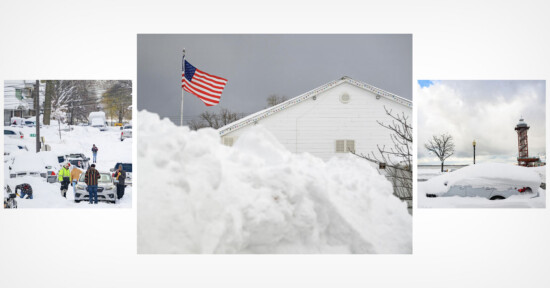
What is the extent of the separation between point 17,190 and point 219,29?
3257 mm

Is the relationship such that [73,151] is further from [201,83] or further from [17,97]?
[201,83]

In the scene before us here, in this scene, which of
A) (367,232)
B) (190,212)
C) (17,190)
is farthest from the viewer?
(17,190)

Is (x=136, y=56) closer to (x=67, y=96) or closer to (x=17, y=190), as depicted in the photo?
(x=67, y=96)

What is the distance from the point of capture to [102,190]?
6.50m

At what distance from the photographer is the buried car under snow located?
649cm

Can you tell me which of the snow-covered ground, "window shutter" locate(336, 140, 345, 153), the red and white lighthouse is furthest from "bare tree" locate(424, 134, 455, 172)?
"window shutter" locate(336, 140, 345, 153)

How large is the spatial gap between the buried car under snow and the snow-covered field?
3.92 meters

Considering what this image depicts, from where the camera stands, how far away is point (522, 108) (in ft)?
21.7

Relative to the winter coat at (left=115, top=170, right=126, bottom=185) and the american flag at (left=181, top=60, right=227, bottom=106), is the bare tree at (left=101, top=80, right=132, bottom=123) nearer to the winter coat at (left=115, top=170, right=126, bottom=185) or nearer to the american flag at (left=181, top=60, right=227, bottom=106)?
the winter coat at (left=115, top=170, right=126, bottom=185)

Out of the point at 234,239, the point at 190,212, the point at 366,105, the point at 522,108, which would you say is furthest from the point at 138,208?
the point at 522,108

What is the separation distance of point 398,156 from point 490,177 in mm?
1362

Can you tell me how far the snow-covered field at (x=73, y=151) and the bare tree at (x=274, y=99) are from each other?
1847 mm

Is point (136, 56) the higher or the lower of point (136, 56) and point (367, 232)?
the higher

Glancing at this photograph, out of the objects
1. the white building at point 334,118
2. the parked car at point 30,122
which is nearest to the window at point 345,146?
the white building at point 334,118
